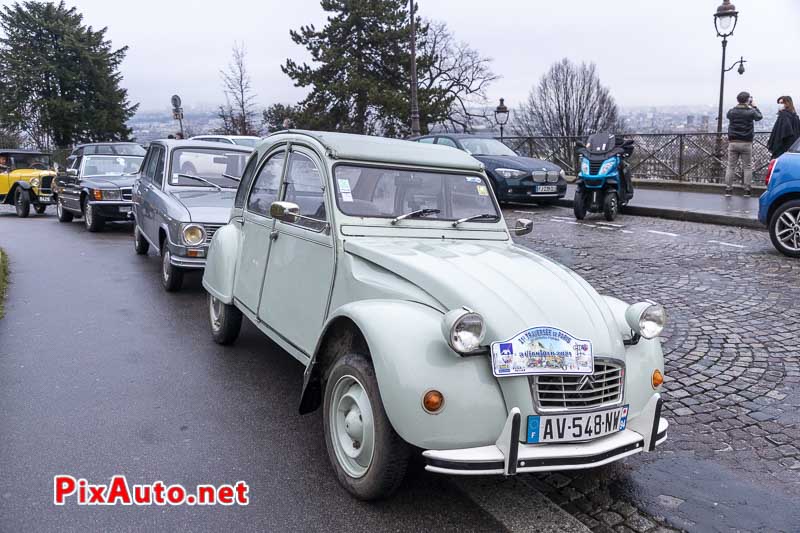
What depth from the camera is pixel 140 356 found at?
5.71m

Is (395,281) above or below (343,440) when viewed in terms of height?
above

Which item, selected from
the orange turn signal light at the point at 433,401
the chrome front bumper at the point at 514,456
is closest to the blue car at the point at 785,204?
the chrome front bumper at the point at 514,456

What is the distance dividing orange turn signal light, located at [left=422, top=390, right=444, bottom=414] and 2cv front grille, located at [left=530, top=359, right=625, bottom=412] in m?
0.42

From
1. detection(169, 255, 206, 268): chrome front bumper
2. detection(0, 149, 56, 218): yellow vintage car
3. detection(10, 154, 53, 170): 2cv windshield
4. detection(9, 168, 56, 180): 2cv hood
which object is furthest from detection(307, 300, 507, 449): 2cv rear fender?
detection(10, 154, 53, 170): 2cv windshield

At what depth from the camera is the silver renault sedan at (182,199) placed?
7848 mm

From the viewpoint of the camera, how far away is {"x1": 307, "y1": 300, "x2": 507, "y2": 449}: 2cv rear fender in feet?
9.56

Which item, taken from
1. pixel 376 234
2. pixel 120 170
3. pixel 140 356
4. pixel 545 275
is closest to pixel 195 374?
pixel 140 356

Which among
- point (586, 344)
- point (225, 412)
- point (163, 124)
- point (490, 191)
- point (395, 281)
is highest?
point (163, 124)

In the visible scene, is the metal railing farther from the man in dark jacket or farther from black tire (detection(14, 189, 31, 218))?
black tire (detection(14, 189, 31, 218))

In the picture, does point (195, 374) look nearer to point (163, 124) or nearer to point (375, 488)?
point (375, 488)

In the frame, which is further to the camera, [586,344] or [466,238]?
[466,238]

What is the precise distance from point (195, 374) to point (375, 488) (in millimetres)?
2540

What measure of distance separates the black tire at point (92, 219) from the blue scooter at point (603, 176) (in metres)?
9.58

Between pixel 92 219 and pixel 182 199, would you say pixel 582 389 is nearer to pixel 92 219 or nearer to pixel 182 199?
pixel 182 199
